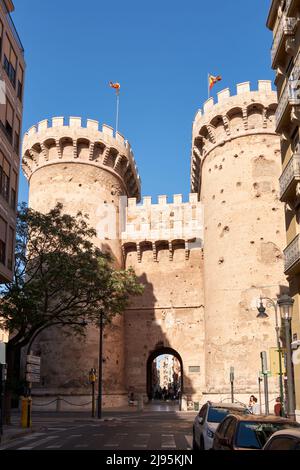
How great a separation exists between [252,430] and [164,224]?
3474cm

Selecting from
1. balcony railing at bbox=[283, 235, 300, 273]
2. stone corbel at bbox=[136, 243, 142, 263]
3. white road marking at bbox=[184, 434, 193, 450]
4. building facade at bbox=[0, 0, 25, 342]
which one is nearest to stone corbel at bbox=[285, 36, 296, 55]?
balcony railing at bbox=[283, 235, 300, 273]

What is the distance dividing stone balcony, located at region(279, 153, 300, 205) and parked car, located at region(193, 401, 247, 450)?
31.4ft

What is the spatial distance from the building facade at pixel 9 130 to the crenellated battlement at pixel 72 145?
15200 millimetres

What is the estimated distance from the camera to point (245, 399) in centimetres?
3372

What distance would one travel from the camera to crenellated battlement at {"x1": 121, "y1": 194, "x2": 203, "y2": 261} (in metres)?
42.0

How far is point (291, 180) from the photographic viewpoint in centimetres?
2094

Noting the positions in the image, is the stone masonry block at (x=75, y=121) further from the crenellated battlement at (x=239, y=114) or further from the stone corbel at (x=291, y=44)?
the stone corbel at (x=291, y=44)

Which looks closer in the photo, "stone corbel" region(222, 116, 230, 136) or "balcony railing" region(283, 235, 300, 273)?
"balcony railing" region(283, 235, 300, 273)

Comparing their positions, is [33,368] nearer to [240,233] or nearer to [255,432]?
[255,432]

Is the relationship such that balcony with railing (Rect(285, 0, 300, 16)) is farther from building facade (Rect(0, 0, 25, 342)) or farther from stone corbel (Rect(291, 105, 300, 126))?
building facade (Rect(0, 0, 25, 342))

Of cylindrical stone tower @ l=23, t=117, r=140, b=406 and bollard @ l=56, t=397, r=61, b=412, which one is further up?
cylindrical stone tower @ l=23, t=117, r=140, b=406

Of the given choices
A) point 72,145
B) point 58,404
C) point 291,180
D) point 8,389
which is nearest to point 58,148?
point 72,145
